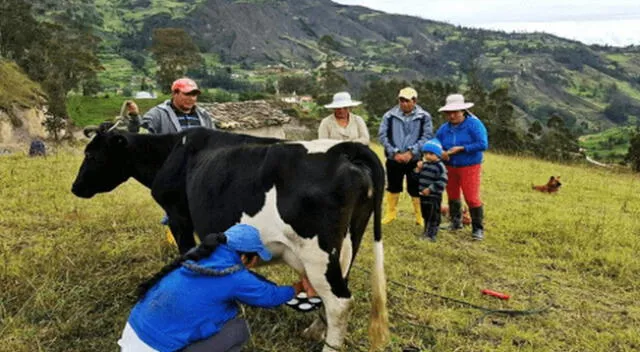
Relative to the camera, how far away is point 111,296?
4.79 m

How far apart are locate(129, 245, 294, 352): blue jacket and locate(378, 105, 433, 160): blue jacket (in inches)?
167

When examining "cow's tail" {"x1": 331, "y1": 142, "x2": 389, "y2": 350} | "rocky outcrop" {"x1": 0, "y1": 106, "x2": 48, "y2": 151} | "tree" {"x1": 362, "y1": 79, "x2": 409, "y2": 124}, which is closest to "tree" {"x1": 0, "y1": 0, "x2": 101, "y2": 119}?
"rocky outcrop" {"x1": 0, "y1": 106, "x2": 48, "y2": 151}

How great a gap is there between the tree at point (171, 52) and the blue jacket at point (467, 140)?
5190 cm

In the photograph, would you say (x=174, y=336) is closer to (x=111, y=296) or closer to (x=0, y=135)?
(x=111, y=296)

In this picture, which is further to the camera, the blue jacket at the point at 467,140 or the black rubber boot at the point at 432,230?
the black rubber boot at the point at 432,230

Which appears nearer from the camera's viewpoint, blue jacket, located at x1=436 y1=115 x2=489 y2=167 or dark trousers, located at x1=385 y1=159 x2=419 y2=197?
blue jacket, located at x1=436 y1=115 x2=489 y2=167

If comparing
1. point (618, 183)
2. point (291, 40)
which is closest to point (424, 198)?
point (618, 183)

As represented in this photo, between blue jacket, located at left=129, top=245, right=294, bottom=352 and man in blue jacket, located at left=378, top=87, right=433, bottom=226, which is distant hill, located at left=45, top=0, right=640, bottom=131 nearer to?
man in blue jacket, located at left=378, top=87, right=433, bottom=226

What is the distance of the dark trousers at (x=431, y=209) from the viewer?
23.1 ft

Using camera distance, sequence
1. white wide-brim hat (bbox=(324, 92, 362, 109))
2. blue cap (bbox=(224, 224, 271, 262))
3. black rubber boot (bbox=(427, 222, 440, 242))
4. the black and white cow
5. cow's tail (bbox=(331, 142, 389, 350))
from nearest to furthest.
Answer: blue cap (bbox=(224, 224, 271, 262)) → the black and white cow → cow's tail (bbox=(331, 142, 389, 350)) → white wide-brim hat (bbox=(324, 92, 362, 109)) → black rubber boot (bbox=(427, 222, 440, 242))

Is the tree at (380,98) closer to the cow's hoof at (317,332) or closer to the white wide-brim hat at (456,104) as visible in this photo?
the white wide-brim hat at (456,104)

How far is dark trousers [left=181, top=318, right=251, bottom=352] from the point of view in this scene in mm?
3242

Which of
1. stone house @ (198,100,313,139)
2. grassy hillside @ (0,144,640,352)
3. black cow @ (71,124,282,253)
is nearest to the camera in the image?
grassy hillside @ (0,144,640,352)

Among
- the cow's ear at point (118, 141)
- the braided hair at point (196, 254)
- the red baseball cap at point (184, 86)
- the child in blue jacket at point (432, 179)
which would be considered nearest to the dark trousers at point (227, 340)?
the braided hair at point (196, 254)
